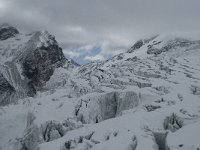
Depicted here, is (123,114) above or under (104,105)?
under

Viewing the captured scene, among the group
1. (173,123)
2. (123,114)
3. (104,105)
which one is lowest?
(173,123)

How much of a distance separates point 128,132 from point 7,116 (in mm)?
72695

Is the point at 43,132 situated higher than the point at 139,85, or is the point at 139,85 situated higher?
the point at 139,85

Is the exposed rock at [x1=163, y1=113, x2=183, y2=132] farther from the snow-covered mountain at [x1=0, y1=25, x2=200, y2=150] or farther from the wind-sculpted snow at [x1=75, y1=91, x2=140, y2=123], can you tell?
the wind-sculpted snow at [x1=75, y1=91, x2=140, y2=123]

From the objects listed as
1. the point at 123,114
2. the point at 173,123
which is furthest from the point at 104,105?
the point at 173,123

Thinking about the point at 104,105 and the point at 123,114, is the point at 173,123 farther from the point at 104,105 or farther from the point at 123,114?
the point at 104,105

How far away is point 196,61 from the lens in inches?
5679

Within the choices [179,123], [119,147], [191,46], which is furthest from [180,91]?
[191,46]

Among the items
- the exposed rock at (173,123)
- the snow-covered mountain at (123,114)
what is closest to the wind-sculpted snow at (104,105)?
the snow-covered mountain at (123,114)

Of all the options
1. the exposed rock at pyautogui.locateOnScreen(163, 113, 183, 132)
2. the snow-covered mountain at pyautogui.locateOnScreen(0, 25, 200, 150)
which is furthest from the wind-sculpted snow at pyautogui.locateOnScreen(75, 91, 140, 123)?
the exposed rock at pyautogui.locateOnScreen(163, 113, 183, 132)

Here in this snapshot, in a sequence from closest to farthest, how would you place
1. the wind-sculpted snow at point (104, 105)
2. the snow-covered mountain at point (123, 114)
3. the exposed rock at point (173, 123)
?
the snow-covered mountain at point (123, 114) < the exposed rock at point (173, 123) < the wind-sculpted snow at point (104, 105)

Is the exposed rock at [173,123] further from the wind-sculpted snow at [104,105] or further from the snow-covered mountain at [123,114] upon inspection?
the wind-sculpted snow at [104,105]

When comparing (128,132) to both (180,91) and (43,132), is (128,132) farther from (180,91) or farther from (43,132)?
(180,91)

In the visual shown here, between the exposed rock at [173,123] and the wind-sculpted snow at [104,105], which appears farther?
the wind-sculpted snow at [104,105]
